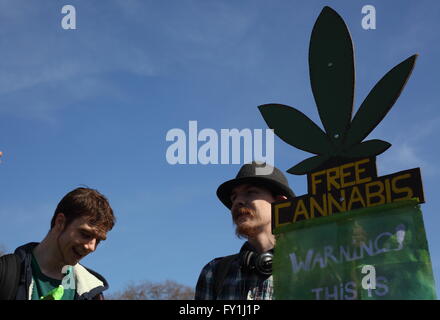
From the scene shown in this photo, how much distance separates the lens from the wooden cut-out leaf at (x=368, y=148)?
11.1ft

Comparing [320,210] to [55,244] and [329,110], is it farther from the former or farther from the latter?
[55,244]

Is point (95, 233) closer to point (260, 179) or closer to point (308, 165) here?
point (260, 179)

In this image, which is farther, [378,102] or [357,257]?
[378,102]

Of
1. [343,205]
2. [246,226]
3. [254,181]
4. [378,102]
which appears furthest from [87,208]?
[378,102]

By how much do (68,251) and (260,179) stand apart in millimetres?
1493

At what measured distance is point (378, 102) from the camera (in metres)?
3.50

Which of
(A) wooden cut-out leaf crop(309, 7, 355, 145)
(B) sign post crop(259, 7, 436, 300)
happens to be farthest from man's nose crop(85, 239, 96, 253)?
(A) wooden cut-out leaf crop(309, 7, 355, 145)

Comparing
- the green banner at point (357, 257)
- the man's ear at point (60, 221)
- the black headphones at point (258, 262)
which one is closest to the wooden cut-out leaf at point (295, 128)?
the green banner at point (357, 257)

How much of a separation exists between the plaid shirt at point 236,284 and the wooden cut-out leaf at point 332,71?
1.17 m

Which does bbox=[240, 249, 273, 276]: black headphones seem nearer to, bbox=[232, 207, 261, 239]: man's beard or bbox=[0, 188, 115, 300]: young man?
bbox=[232, 207, 261, 239]: man's beard

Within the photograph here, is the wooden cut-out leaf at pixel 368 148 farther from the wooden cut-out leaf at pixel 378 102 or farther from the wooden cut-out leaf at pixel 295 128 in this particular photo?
the wooden cut-out leaf at pixel 295 128
